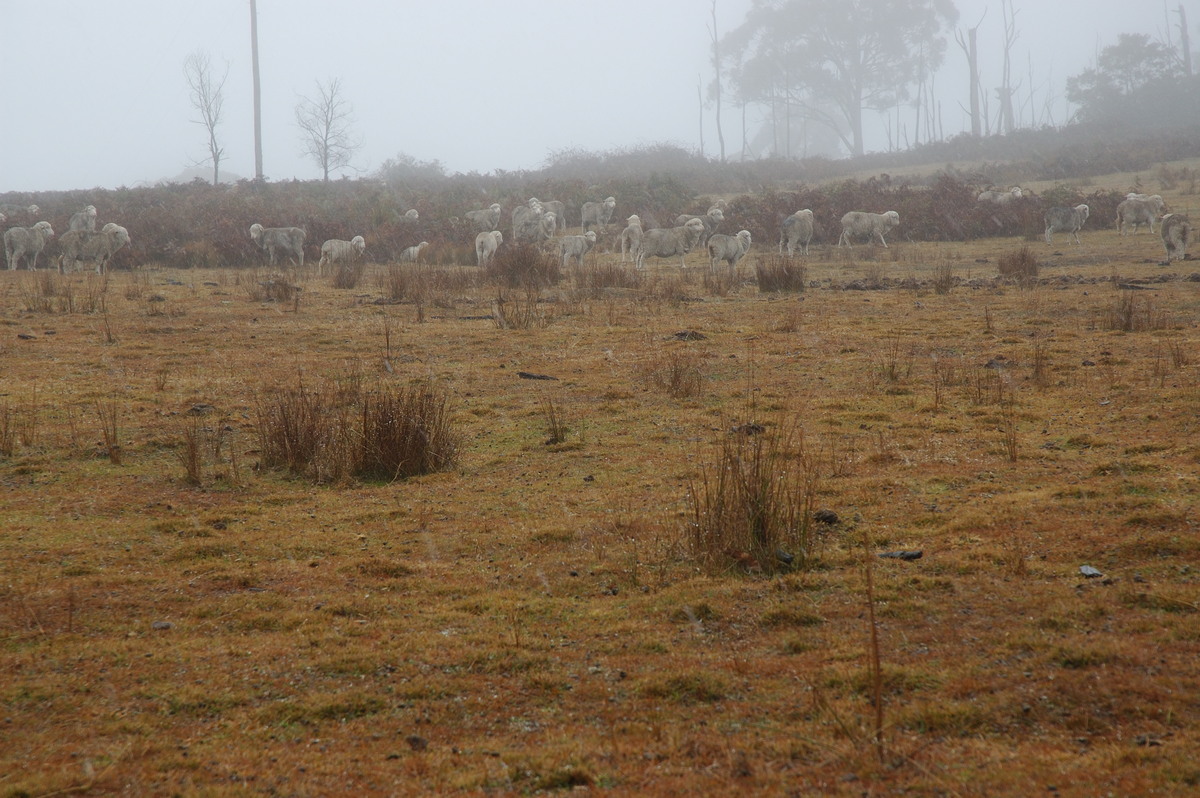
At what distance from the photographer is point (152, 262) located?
867 inches

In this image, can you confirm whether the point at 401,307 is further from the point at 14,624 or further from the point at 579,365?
the point at 14,624

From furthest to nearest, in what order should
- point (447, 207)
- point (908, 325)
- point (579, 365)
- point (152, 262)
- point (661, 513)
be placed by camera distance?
point (447, 207) → point (152, 262) → point (908, 325) → point (579, 365) → point (661, 513)

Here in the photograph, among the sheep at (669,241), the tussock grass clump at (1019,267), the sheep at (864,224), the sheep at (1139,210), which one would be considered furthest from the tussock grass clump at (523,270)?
the sheep at (1139,210)

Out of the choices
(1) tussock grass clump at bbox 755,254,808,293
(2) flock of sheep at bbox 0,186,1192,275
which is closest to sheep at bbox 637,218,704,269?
(2) flock of sheep at bbox 0,186,1192,275

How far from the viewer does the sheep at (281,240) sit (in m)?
22.2

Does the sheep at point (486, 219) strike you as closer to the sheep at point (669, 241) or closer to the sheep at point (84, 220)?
the sheep at point (669, 241)

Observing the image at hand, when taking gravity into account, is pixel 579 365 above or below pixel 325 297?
below

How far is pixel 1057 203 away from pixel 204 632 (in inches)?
1064

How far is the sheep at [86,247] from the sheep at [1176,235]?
805 inches

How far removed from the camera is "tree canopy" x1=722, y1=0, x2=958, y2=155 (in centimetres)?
6431

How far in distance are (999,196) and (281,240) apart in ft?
63.8

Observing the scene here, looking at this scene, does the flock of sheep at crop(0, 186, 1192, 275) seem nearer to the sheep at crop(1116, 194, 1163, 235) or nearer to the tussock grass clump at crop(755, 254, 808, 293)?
the sheep at crop(1116, 194, 1163, 235)

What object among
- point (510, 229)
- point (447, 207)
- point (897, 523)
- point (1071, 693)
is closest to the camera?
point (1071, 693)

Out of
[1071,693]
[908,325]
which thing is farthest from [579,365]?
[1071,693]
